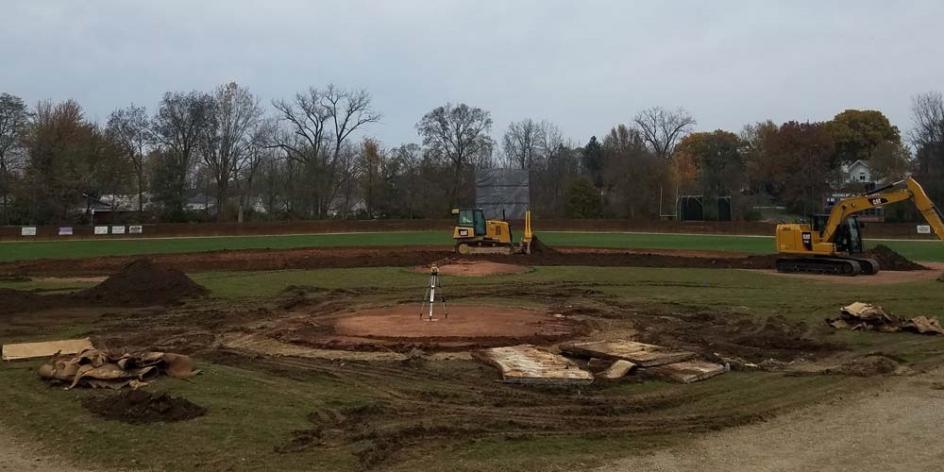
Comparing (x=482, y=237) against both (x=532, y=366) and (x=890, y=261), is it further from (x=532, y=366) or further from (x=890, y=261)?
(x=532, y=366)

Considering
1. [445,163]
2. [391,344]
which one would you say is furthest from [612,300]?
[445,163]

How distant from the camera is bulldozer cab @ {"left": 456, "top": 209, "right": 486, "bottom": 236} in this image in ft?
136

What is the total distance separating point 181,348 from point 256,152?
283ft

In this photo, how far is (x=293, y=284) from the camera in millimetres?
26938

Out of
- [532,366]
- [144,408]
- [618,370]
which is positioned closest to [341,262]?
[532,366]

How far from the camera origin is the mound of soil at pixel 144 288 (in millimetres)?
21359

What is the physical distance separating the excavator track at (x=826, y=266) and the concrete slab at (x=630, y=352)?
63.9 ft

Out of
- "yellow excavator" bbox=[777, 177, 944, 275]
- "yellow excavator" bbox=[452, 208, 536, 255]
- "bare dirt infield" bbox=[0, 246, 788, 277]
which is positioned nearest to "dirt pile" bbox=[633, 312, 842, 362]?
"yellow excavator" bbox=[777, 177, 944, 275]

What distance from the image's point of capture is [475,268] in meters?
32.2

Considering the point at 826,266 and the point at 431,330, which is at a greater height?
the point at 826,266

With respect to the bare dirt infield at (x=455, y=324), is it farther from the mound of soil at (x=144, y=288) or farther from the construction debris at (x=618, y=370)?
the mound of soil at (x=144, y=288)

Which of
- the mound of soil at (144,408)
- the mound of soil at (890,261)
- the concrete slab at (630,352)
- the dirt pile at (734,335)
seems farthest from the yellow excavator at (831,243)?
the mound of soil at (144,408)

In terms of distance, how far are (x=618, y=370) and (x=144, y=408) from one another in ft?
21.8

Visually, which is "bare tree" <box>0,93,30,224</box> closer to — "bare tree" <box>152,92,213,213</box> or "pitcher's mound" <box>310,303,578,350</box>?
"bare tree" <box>152,92,213,213</box>
